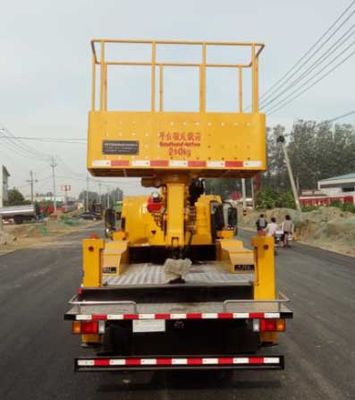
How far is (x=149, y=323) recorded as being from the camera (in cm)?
548

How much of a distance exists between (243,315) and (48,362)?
2.74 meters

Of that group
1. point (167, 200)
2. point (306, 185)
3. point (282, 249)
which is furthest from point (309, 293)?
point (306, 185)

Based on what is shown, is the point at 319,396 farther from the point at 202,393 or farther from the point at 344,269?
the point at 344,269

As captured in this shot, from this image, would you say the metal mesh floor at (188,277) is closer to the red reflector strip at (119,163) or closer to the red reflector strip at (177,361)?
the red reflector strip at (177,361)

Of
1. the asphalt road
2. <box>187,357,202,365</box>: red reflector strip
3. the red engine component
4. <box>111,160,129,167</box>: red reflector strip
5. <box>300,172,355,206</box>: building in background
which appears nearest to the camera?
<box>187,357,202,365</box>: red reflector strip

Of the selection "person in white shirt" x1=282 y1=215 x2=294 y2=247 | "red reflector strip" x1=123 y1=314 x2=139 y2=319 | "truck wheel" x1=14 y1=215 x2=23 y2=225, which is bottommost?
"red reflector strip" x1=123 y1=314 x2=139 y2=319

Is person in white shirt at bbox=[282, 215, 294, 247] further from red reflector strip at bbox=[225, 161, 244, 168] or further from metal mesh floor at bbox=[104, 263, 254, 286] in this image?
red reflector strip at bbox=[225, 161, 244, 168]

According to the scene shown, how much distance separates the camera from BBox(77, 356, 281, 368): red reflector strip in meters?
5.42

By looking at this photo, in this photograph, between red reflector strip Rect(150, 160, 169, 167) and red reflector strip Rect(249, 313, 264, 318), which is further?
red reflector strip Rect(150, 160, 169, 167)

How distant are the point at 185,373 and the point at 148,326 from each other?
1.25 meters

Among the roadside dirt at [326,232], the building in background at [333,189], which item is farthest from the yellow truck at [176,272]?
the building in background at [333,189]

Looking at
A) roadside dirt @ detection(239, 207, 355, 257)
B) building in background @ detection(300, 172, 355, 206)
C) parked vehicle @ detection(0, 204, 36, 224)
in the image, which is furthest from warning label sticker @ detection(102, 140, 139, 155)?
building in background @ detection(300, 172, 355, 206)

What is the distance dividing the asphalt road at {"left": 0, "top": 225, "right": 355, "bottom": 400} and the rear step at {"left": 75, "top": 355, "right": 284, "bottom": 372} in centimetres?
39

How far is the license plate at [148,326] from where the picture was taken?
5469mm
